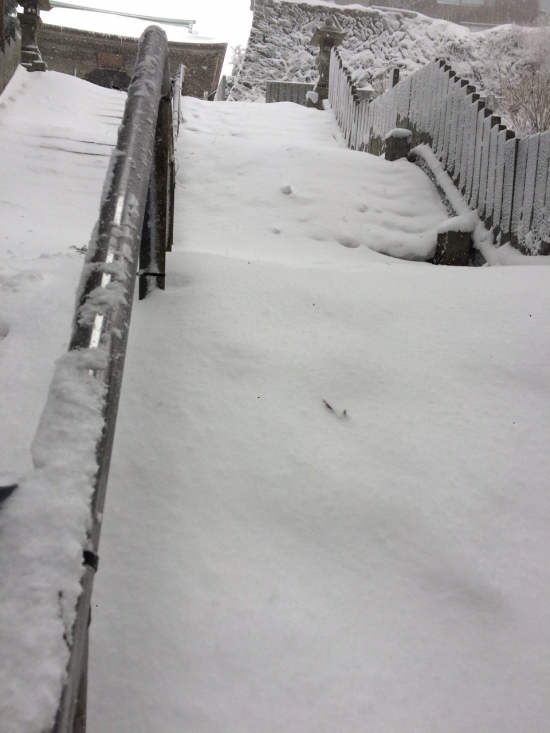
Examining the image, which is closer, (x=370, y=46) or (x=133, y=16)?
(x=370, y=46)

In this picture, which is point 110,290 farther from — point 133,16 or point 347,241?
point 133,16

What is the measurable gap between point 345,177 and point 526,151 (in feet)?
5.04

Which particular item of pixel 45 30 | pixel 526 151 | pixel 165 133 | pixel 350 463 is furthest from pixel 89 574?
pixel 45 30

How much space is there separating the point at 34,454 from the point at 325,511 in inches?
26.0

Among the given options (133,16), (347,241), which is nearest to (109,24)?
(133,16)

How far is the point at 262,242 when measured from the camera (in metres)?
3.45

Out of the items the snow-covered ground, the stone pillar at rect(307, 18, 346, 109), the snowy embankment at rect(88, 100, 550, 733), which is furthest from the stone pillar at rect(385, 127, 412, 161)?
the stone pillar at rect(307, 18, 346, 109)

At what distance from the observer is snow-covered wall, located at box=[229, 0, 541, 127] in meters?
18.2

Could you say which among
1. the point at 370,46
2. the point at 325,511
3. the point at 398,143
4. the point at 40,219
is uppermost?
the point at 370,46

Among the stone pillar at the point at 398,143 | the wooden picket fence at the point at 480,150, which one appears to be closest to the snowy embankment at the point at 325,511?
the wooden picket fence at the point at 480,150

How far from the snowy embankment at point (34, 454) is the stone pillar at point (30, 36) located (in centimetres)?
442

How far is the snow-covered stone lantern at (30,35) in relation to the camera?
784cm

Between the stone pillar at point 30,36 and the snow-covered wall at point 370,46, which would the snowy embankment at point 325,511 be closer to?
the stone pillar at point 30,36

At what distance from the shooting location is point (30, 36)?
8.05m
